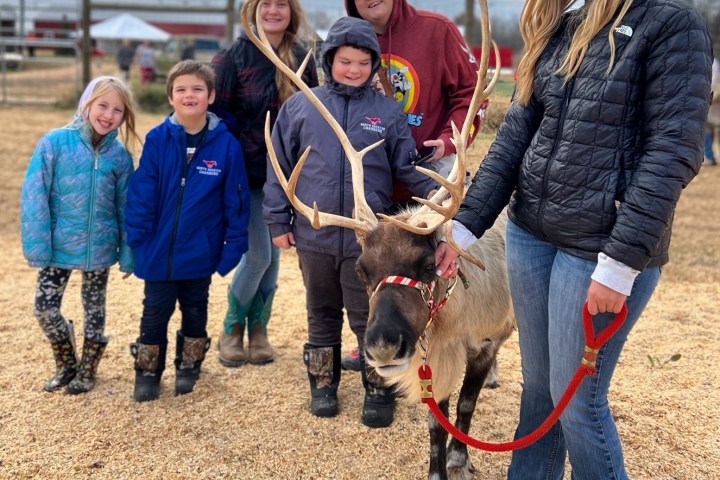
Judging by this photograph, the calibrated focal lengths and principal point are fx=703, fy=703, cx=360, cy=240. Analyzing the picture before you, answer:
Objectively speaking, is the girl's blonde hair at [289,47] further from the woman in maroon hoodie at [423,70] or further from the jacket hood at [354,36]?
the jacket hood at [354,36]

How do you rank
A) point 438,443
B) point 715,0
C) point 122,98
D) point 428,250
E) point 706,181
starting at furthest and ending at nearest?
point 715,0 < point 706,181 < point 122,98 < point 438,443 < point 428,250

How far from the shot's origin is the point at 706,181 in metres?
11.5

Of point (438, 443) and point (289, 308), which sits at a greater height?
point (438, 443)

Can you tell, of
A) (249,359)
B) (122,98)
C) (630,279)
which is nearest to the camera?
(630,279)

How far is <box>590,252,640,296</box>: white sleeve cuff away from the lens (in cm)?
204

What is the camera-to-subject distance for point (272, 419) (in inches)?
153

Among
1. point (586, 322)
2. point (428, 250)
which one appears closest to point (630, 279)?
point (586, 322)

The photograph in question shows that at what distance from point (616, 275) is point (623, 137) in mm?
418

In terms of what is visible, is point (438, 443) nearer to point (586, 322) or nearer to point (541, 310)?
point (541, 310)

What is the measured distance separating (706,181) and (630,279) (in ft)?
35.1

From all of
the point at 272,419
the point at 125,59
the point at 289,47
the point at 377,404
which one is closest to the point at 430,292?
the point at 377,404

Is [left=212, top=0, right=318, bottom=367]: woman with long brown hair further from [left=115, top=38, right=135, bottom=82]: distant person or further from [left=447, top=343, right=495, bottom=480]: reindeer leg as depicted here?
[left=115, top=38, right=135, bottom=82]: distant person

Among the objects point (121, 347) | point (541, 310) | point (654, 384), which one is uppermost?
point (541, 310)

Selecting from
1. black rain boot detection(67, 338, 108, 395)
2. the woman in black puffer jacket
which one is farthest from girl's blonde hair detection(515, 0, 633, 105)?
black rain boot detection(67, 338, 108, 395)
